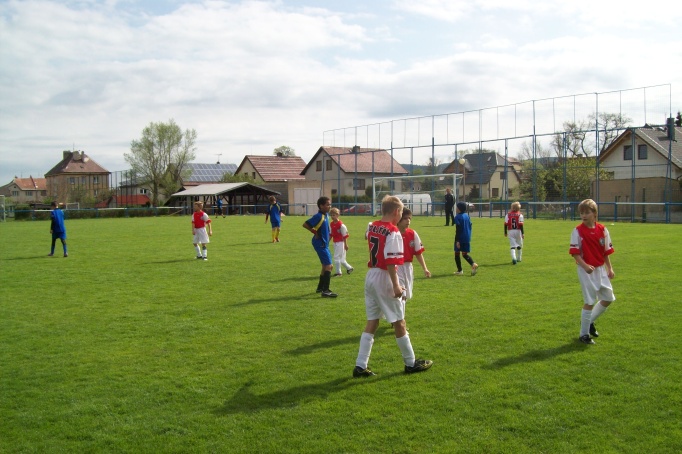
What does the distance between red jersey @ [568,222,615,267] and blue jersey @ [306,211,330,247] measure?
16.6 ft

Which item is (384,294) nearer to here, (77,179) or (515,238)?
(515,238)

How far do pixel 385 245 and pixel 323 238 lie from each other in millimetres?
5416

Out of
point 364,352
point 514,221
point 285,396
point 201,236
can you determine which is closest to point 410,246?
point 364,352

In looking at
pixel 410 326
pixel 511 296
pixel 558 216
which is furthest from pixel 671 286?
pixel 558 216

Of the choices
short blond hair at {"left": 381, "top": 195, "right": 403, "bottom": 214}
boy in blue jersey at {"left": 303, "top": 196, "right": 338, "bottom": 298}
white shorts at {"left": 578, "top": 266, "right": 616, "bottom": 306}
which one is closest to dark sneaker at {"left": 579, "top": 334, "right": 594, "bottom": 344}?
white shorts at {"left": 578, "top": 266, "right": 616, "bottom": 306}

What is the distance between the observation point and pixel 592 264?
7250 mm

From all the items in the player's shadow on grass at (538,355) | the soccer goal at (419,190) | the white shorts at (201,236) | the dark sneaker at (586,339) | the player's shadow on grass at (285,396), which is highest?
the soccer goal at (419,190)

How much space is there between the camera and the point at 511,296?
34.2 feet

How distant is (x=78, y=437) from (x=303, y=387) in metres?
2.10

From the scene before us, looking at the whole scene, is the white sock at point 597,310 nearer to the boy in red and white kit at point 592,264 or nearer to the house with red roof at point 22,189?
the boy in red and white kit at point 592,264

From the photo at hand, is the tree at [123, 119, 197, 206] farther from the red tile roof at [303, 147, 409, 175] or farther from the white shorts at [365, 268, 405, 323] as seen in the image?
the white shorts at [365, 268, 405, 323]

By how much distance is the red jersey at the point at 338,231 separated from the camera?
42.7 ft

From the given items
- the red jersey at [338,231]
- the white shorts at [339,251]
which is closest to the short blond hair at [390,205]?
the red jersey at [338,231]

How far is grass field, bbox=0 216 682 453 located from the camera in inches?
186
